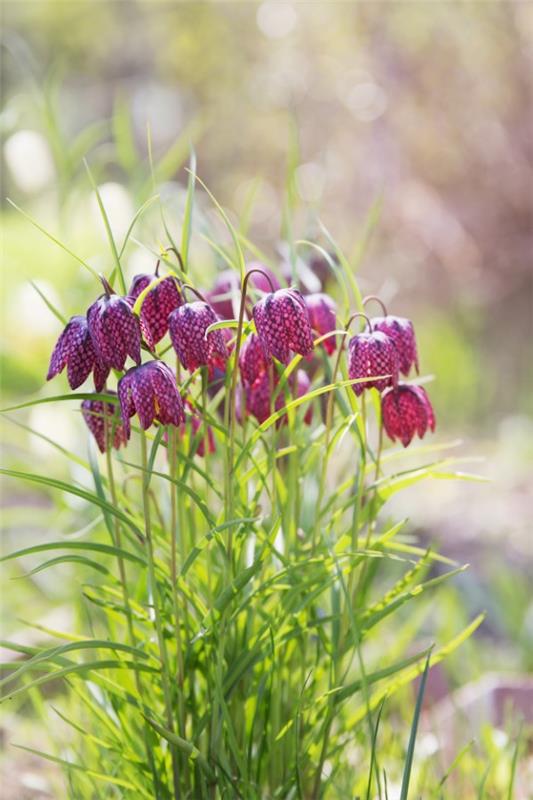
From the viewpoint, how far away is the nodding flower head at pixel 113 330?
74cm

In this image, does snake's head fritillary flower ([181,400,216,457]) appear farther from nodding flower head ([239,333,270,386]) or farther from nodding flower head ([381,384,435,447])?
nodding flower head ([381,384,435,447])

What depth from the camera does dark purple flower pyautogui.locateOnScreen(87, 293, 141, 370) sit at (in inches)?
29.2

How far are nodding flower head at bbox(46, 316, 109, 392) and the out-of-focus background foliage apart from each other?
567 millimetres

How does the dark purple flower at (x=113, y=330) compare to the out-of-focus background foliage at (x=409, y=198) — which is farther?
the out-of-focus background foliage at (x=409, y=198)

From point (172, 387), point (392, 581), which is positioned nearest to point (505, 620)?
point (392, 581)

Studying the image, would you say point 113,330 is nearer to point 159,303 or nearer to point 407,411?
point 159,303

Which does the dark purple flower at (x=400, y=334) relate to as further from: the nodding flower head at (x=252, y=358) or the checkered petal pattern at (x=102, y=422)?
the checkered petal pattern at (x=102, y=422)

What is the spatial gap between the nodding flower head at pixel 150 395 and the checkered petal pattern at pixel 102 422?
13 centimetres

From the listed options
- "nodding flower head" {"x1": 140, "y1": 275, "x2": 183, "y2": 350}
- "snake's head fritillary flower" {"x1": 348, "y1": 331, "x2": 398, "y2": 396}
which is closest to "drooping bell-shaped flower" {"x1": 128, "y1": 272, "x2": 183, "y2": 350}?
"nodding flower head" {"x1": 140, "y1": 275, "x2": 183, "y2": 350}

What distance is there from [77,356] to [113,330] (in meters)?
0.06

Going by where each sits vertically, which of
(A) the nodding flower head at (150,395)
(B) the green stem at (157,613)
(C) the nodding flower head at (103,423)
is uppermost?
(C) the nodding flower head at (103,423)

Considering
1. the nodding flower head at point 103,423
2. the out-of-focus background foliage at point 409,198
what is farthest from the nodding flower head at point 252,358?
the out-of-focus background foliage at point 409,198

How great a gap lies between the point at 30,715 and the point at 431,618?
959 mm

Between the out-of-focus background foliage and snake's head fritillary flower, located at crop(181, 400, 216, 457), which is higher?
the out-of-focus background foliage
